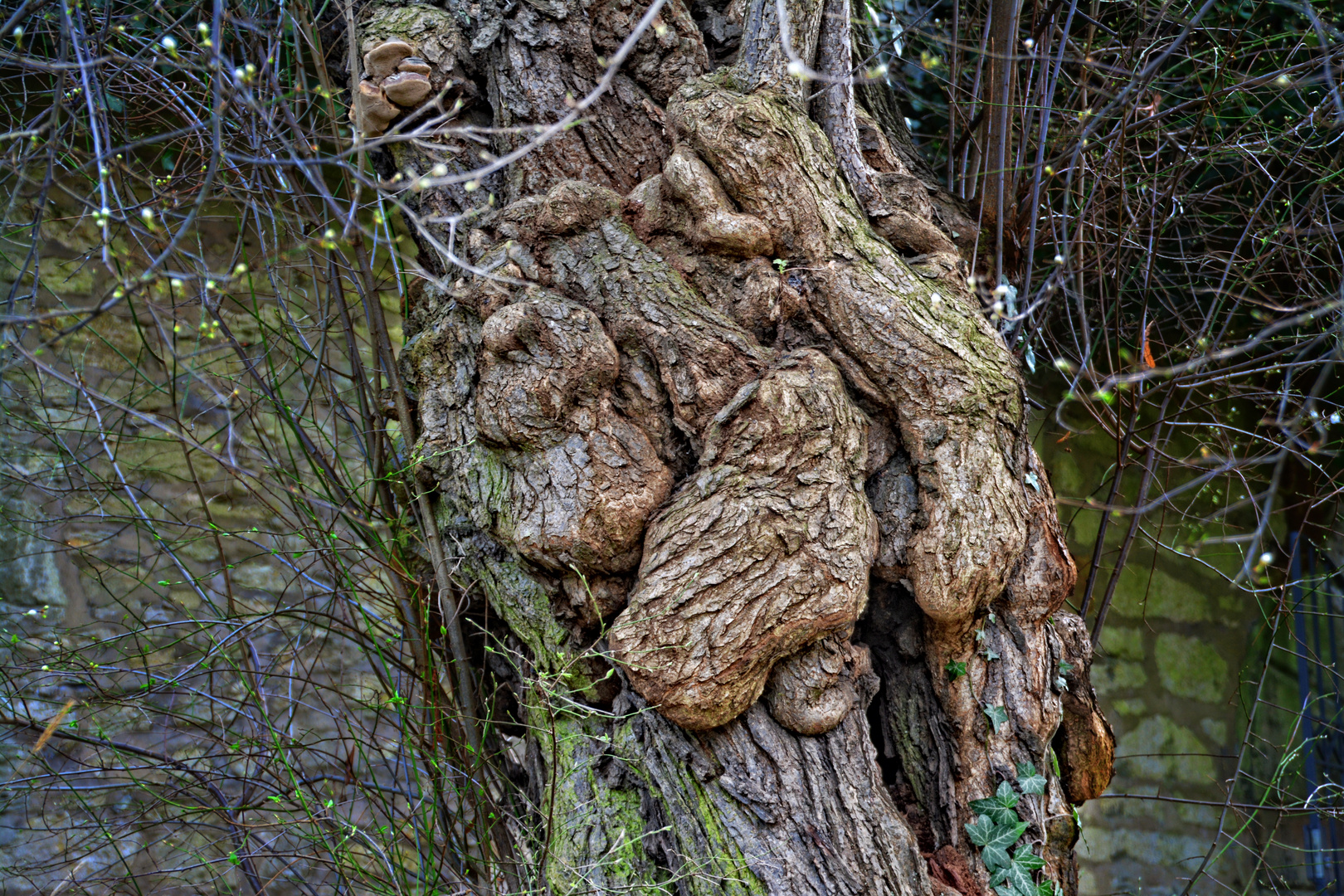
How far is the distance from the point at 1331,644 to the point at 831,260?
3.42 meters

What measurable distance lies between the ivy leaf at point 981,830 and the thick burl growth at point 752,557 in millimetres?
371

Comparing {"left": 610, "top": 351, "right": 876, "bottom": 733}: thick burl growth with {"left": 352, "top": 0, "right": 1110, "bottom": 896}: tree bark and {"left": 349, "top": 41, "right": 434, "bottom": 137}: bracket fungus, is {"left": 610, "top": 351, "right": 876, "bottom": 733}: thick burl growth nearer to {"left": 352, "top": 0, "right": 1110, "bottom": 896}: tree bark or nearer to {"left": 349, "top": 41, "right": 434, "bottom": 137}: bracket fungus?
{"left": 352, "top": 0, "right": 1110, "bottom": 896}: tree bark

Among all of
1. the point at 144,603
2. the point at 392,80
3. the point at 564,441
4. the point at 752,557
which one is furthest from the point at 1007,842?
the point at 144,603

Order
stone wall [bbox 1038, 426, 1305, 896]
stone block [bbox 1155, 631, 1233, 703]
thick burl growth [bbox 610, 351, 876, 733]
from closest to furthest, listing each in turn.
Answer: thick burl growth [bbox 610, 351, 876, 733] → stone wall [bbox 1038, 426, 1305, 896] → stone block [bbox 1155, 631, 1233, 703]

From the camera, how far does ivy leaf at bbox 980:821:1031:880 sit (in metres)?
1.71

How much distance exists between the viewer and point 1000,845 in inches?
67.6

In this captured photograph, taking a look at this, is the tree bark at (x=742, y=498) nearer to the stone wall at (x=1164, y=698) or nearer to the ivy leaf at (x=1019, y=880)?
the ivy leaf at (x=1019, y=880)

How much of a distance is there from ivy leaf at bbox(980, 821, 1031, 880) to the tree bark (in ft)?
0.04

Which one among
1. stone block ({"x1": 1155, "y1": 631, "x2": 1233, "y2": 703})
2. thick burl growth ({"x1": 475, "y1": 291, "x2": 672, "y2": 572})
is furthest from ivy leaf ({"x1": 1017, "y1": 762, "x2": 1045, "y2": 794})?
stone block ({"x1": 1155, "y1": 631, "x2": 1233, "y2": 703})

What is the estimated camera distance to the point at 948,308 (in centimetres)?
187

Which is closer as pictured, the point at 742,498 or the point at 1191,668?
the point at 742,498

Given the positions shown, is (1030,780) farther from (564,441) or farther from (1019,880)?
(564,441)

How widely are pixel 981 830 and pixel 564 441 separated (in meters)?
1.15

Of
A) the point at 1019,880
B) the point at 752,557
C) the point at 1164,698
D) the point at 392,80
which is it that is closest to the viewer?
the point at 752,557
